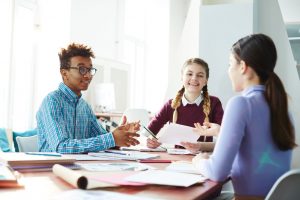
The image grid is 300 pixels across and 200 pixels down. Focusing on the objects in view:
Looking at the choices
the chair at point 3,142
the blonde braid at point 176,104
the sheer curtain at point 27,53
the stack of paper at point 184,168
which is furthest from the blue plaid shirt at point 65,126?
the sheer curtain at point 27,53

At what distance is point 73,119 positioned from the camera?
2.04m

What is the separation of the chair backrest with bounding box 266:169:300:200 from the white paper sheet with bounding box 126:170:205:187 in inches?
9.3

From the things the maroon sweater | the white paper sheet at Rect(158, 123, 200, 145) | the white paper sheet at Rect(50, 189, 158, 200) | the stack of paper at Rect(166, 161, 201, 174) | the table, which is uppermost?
the maroon sweater

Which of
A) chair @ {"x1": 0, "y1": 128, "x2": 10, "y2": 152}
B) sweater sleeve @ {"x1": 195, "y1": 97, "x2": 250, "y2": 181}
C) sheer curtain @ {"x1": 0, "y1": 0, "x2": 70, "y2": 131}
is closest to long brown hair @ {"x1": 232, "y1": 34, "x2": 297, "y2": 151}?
sweater sleeve @ {"x1": 195, "y1": 97, "x2": 250, "y2": 181}

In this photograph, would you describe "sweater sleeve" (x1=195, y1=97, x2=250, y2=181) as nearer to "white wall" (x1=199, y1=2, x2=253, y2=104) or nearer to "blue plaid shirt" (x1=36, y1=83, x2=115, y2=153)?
"blue plaid shirt" (x1=36, y1=83, x2=115, y2=153)

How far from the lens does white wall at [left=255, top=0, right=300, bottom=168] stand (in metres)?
3.25

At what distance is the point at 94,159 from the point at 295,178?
2.90 feet

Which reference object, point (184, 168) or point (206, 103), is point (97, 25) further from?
point (184, 168)

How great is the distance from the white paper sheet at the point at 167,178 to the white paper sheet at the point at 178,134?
26.2 inches

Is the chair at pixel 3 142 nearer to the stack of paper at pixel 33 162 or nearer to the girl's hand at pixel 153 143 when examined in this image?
the girl's hand at pixel 153 143

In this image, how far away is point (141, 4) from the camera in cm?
703

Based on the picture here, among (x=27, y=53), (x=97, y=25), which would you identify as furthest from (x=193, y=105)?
(x=97, y=25)

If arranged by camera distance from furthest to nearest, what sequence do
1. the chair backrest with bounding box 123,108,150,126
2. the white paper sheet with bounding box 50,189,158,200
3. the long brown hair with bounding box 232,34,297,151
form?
the chair backrest with bounding box 123,108,150,126
the long brown hair with bounding box 232,34,297,151
the white paper sheet with bounding box 50,189,158,200

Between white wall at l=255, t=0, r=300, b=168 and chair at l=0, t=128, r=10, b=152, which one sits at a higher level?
white wall at l=255, t=0, r=300, b=168
